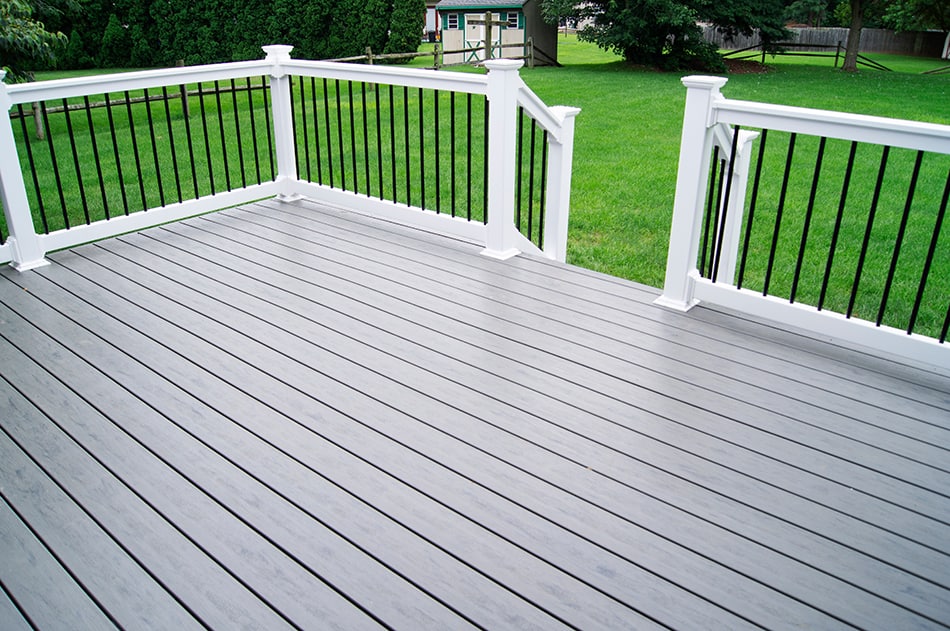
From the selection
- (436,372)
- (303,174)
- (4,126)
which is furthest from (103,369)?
(303,174)

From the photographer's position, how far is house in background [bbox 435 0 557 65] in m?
20.3

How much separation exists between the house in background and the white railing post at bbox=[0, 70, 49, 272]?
16226mm

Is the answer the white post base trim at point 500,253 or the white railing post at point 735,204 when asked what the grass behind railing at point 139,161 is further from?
the white railing post at point 735,204

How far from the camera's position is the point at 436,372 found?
9.29ft

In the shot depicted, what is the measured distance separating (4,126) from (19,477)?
2213 millimetres

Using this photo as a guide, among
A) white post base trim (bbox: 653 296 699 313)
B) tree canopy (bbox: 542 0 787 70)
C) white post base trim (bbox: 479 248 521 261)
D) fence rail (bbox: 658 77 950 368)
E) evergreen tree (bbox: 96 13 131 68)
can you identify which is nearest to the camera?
fence rail (bbox: 658 77 950 368)

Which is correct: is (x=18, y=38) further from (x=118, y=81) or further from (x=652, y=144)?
(x=652, y=144)

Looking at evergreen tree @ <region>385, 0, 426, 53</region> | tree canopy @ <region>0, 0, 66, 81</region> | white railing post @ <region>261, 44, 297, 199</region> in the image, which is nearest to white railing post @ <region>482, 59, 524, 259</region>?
white railing post @ <region>261, 44, 297, 199</region>

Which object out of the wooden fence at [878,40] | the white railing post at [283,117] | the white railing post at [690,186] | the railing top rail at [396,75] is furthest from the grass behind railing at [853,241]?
the wooden fence at [878,40]

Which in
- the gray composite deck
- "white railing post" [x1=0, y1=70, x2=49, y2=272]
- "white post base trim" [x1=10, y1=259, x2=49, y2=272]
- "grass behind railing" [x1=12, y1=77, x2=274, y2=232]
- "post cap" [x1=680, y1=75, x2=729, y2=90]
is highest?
"post cap" [x1=680, y1=75, x2=729, y2=90]

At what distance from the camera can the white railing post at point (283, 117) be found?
470cm

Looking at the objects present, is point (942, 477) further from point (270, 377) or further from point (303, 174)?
point (303, 174)

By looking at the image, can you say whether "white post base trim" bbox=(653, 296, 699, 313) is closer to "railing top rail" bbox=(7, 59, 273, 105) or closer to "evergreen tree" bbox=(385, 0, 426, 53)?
"railing top rail" bbox=(7, 59, 273, 105)

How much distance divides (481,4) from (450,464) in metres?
24.9
